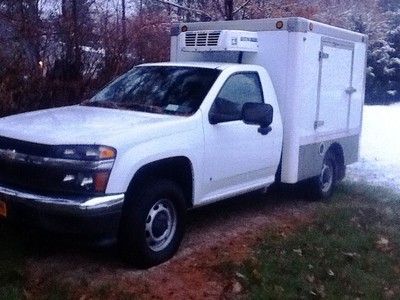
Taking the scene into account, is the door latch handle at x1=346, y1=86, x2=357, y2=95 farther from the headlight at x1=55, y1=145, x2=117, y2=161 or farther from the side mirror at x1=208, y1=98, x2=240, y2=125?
the headlight at x1=55, y1=145, x2=117, y2=161

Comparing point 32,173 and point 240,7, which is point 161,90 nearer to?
point 32,173

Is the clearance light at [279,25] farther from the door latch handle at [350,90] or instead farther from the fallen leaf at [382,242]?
the fallen leaf at [382,242]

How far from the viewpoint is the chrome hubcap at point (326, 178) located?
8.67m

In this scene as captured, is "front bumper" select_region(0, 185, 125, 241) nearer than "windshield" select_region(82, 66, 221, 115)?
Yes

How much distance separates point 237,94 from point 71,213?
8.67 feet

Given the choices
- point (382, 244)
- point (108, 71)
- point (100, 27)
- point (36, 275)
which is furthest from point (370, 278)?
point (100, 27)

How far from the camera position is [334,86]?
8617mm

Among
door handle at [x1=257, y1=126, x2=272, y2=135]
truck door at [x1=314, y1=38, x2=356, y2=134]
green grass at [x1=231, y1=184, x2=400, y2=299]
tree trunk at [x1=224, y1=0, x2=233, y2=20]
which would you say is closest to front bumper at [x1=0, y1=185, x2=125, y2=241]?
green grass at [x1=231, y1=184, x2=400, y2=299]

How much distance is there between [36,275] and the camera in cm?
535

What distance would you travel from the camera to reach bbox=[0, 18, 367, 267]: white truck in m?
5.08

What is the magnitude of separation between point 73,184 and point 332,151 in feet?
16.0

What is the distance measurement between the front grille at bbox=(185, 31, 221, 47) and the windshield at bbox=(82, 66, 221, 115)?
639mm

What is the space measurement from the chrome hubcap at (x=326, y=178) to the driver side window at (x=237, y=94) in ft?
6.52

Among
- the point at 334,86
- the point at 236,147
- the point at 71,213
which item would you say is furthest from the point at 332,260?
the point at 334,86
